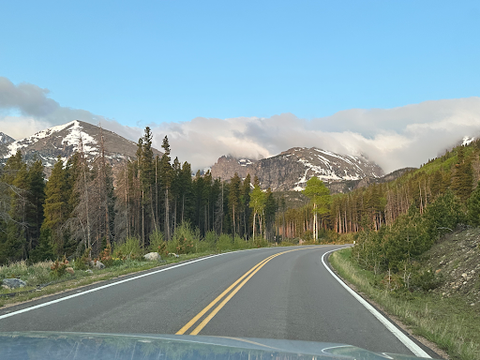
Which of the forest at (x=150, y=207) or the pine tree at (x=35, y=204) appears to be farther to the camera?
the pine tree at (x=35, y=204)

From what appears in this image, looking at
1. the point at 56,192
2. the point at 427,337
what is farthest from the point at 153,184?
the point at 427,337

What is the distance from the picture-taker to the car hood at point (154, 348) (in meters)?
3.04

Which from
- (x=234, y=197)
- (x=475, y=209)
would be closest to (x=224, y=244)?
(x=475, y=209)

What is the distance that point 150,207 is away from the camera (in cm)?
5859

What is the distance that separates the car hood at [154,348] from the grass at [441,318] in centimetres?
249

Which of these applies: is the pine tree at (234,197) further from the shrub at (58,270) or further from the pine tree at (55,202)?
the shrub at (58,270)

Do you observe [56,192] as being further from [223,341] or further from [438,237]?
[223,341]

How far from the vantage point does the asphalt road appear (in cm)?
554

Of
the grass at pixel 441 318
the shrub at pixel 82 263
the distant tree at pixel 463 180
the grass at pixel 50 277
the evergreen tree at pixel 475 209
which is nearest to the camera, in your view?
the grass at pixel 441 318

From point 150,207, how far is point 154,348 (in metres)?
57.1

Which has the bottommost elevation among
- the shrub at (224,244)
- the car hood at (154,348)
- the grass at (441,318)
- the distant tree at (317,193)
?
the shrub at (224,244)

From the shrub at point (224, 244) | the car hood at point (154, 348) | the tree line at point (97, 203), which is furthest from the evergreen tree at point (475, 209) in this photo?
the shrub at point (224, 244)

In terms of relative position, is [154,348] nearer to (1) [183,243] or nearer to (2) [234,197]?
(1) [183,243]

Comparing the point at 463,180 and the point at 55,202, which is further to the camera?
the point at 463,180
